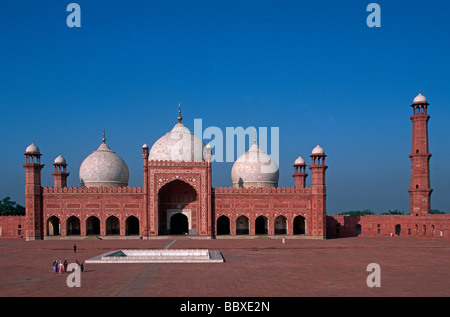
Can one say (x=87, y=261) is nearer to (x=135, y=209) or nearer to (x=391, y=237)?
(x=135, y=209)

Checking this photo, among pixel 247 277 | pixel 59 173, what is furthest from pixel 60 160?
pixel 247 277

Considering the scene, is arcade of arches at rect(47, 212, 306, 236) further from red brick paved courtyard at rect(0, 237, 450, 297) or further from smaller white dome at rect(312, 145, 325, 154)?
red brick paved courtyard at rect(0, 237, 450, 297)

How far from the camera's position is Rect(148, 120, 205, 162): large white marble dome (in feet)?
102

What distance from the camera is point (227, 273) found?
1322 centimetres

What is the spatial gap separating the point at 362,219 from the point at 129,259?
1987 centimetres

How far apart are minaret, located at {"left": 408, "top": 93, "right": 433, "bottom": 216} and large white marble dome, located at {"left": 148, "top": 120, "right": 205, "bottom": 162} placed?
1444cm

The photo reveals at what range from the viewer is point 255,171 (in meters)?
32.1

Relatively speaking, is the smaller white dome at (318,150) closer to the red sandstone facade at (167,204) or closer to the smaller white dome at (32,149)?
the red sandstone facade at (167,204)

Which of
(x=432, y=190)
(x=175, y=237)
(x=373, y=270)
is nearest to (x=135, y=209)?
(x=175, y=237)

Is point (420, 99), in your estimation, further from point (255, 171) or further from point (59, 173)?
point (59, 173)

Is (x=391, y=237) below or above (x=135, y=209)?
below

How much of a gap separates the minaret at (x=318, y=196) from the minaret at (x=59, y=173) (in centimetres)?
1755

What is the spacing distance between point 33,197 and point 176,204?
8.52 m

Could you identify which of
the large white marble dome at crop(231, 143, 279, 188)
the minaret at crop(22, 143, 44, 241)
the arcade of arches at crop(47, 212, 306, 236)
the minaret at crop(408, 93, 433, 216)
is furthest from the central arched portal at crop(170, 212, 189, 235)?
the minaret at crop(408, 93, 433, 216)
